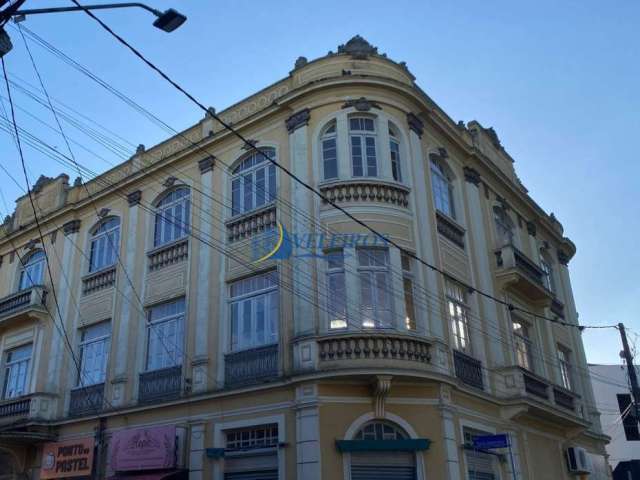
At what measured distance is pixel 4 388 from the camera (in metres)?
21.1

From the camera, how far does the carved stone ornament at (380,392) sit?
12.8 m

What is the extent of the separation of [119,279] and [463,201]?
1008 centimetres

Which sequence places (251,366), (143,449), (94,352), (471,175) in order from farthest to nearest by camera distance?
(471,175) → (94,352) → (143,449) → (251,366)

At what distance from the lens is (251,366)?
14.6 metres

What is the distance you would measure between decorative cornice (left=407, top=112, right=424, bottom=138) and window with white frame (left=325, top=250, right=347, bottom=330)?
4.21 m

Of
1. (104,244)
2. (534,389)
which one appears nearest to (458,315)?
(534,389)

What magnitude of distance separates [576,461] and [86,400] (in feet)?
45.4

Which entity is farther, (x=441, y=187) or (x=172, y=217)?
A: (x=172, y=217)

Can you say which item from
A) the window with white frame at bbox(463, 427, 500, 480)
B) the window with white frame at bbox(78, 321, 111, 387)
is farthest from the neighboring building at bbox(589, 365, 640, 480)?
the window with white frame at bbox(78, 321, 111, 387)

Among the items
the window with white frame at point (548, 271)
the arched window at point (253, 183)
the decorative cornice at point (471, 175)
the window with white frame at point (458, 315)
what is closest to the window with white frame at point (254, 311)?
the arched window at point (253, 183)

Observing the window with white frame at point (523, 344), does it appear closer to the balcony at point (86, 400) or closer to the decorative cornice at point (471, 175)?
the decorative cornice at point (471, 175)

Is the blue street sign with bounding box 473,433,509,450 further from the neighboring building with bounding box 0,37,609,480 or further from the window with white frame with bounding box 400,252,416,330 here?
the window with white frame with bounding box 400,252,416,330

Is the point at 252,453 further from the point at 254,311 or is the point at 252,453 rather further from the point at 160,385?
the point at 160,385

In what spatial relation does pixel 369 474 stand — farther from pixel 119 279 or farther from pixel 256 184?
pixel 119 279
